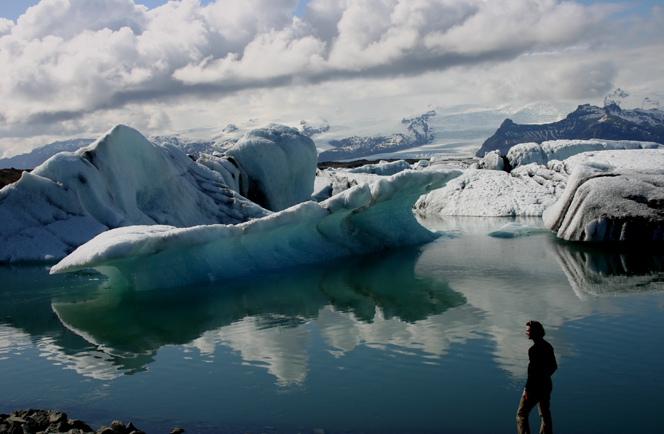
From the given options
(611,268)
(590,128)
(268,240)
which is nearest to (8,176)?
(268,240)

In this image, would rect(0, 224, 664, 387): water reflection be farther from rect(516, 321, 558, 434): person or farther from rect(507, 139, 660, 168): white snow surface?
rect(507, 139, 660, 168): white snow surface

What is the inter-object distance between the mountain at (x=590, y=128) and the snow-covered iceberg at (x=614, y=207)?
138m

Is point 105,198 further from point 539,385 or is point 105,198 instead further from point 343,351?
point 539,385

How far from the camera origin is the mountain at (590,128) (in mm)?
151500

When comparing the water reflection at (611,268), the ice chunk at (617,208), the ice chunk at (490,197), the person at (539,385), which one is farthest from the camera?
the ice chunk at (490,197)

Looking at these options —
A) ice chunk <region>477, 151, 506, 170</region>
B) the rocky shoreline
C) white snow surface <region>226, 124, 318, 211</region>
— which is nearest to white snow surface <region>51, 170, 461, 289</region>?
the rocky shoreline

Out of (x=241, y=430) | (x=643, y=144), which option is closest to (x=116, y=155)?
(x=241, y=430)

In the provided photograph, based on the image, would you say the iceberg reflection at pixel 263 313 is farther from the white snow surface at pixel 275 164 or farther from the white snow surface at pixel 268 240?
the white snow surface at pixel 275 164

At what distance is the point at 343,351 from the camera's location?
4719 millimetres

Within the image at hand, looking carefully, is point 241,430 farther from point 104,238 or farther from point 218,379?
point 104,238

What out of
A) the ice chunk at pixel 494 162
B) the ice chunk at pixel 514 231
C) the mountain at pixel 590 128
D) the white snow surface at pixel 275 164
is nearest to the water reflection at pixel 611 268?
the ice chunk at pixel 514 231

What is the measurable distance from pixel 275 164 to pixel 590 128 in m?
177

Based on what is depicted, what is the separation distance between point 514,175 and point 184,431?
2155 cm

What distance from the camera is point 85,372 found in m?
4.50
